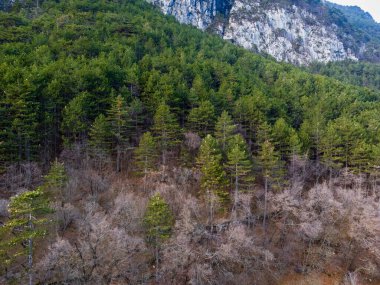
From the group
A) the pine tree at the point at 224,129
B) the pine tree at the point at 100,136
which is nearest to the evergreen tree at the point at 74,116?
the pine tree at the point at 100,136

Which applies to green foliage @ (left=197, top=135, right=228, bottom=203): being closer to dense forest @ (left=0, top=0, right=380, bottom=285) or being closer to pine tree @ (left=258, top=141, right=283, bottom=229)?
dense forest @ (left=0, top=0, right=380, bottom=285)

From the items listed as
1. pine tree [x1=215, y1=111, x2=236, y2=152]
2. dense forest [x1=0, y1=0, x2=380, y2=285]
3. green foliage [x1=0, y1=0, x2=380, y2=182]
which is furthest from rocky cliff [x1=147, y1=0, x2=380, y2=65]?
pine tree [x1=215, y1=111, x2=236, y2=152]

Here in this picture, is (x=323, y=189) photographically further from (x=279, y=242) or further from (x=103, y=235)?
(x=103, y=235)

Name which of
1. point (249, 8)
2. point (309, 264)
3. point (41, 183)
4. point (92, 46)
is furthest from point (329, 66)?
point (41, 183)

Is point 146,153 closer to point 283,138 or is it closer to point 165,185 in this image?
point 165,185

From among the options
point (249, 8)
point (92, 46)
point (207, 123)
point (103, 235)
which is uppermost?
point (249, 8)

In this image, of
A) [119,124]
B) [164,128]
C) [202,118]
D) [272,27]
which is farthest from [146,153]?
[272,27]

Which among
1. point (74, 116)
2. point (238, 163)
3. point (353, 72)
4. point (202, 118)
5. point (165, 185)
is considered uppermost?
point (353, 72)

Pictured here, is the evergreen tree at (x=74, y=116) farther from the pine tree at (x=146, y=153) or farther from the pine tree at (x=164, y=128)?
the pine tree at (x=164, y=128)
